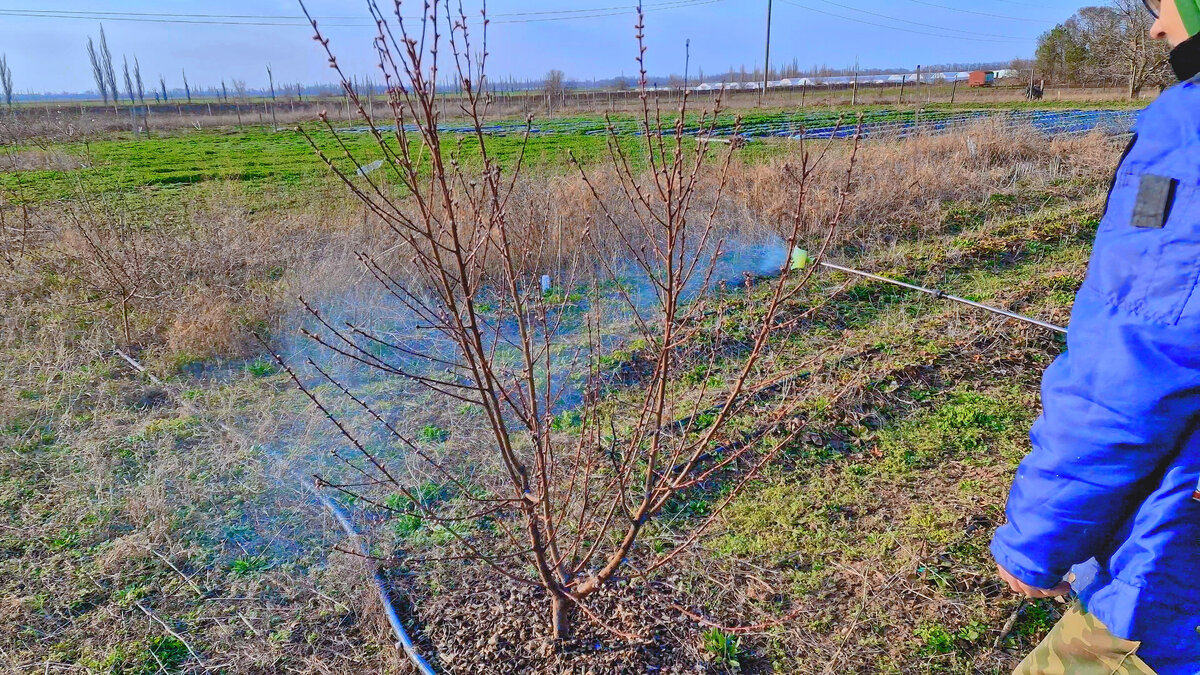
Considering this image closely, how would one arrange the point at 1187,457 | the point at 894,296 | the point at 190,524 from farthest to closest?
1. the point at 894,296
2. the point at 190,524
3. the point at 1187,457

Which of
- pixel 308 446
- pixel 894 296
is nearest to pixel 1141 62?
pixel 894 296

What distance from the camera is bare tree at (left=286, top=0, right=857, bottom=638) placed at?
1487mm

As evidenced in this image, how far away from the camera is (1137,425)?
3.14 feet

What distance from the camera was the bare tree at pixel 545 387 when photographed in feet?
4.88

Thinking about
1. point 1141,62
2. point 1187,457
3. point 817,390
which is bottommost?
point 817,390

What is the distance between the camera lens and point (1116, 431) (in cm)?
98

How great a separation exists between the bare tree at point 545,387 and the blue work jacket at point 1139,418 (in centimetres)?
53

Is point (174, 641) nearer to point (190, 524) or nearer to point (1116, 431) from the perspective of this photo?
point (190, 524)

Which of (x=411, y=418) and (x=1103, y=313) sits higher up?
(x=1103, y=313)

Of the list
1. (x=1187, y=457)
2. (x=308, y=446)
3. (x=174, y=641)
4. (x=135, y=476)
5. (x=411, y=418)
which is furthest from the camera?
(x=411, y=418)

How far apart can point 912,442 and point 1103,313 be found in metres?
2.40

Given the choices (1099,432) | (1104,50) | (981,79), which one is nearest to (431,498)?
(1099,432)

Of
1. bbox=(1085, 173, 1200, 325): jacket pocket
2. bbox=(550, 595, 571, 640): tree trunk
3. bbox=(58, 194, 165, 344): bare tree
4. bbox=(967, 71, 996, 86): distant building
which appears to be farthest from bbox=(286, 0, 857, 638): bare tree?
bbox=(967, 71, 996, 86): distant building

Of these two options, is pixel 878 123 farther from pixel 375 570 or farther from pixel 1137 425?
pixel 1137 425
